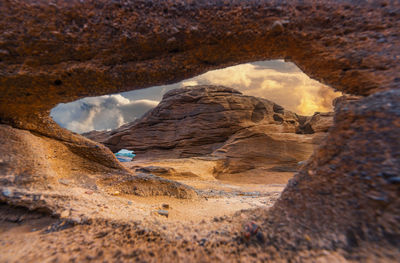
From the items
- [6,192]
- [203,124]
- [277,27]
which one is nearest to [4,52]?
[6,192]

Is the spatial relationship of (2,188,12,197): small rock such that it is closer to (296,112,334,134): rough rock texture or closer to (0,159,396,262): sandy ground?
(0,159,396,262): sandy ground

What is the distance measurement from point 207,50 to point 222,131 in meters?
11.2

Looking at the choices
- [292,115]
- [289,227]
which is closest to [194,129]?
[292,115]

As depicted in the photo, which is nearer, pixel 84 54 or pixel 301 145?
pixel 84 54

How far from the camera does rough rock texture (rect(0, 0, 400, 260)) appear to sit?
124 cm

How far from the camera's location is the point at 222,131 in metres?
12.8

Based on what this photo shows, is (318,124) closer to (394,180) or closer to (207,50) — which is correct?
(207,50)

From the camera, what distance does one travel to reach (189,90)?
14.3 meters

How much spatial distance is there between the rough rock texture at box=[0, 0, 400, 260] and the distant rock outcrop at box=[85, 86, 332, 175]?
351 inches

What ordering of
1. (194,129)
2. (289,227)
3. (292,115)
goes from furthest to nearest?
1. (292,115)
2. (194,129)
3. (289,227)

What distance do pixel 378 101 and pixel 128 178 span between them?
3.26 meters

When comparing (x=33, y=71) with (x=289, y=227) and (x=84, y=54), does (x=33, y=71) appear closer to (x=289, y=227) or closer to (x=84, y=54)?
(x=84, y=54)

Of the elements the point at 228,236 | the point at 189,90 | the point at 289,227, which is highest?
the point at 189,90

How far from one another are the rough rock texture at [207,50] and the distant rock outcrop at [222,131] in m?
8.91
